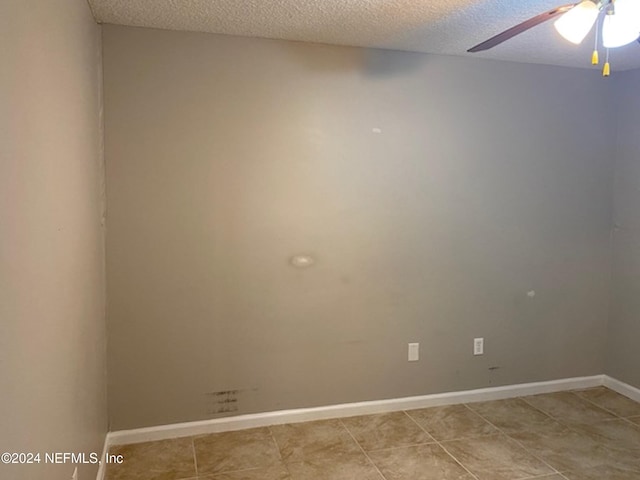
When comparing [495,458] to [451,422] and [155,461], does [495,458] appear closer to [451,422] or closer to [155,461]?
[451,422]

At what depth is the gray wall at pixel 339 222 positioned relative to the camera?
2.83 meters

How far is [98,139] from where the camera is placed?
260 centimetres

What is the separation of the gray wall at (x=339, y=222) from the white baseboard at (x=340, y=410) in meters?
0.05

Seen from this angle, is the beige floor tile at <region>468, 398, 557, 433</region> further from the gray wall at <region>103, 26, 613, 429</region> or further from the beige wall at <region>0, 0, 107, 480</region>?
the beige wall at <region>0, 0, 107, 480</region>

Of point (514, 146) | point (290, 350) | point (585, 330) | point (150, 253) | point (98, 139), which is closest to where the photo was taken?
point (98, 139)

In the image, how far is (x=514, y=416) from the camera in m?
3.27

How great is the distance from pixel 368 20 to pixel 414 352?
205cm

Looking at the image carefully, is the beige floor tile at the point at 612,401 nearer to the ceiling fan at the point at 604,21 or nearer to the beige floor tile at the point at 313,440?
the beige floor tile at the point at 313,440

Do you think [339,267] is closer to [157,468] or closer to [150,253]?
[150,253]

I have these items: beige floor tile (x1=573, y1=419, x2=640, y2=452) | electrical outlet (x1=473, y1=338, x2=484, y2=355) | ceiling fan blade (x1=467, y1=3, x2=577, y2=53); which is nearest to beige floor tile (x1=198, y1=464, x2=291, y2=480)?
electrical outlet (x1=473, y1=338, x2=484, y2=355)

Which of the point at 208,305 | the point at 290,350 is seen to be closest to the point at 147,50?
the point at 208,305

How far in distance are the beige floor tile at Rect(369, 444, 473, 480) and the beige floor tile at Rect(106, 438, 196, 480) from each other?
1.00 metres

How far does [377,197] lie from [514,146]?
1040 mm

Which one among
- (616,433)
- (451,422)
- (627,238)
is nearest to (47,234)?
(451,422)
